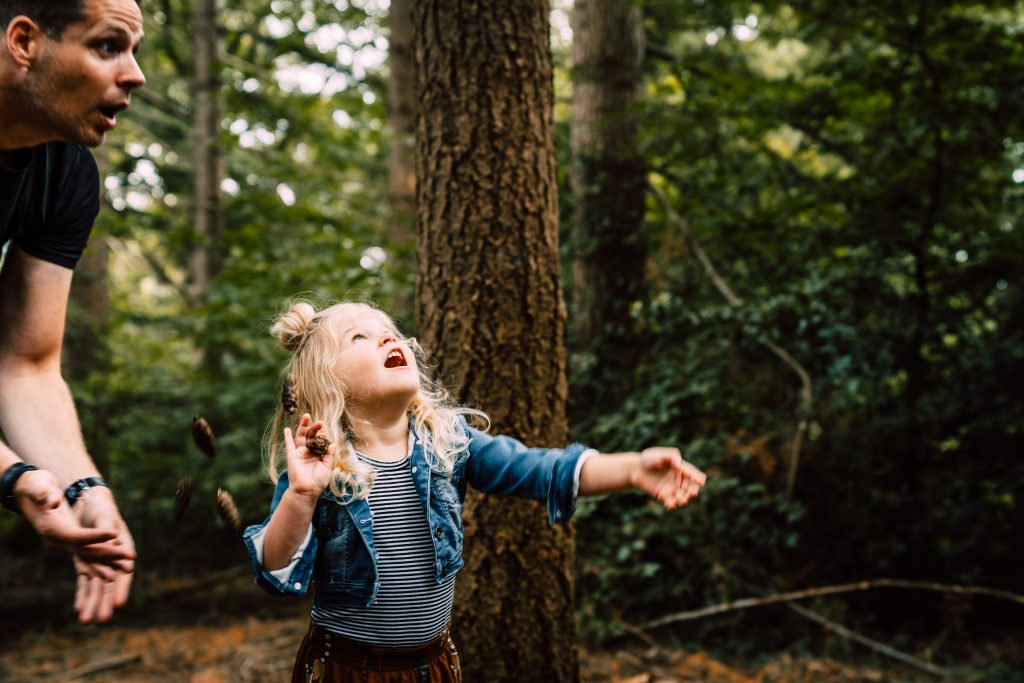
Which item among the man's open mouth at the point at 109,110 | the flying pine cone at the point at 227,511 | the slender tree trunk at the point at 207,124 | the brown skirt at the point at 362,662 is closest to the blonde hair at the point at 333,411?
the flying pine cone at the point at 227,511

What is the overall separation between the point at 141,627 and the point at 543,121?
6128mm

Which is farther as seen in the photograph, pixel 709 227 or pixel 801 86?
pixel 709 227

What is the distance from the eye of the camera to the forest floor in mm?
4777

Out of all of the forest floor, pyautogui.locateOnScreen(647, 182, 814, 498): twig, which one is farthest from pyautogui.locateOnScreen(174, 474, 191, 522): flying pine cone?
pyautogui.locateOnScreen(647, 182, 814, 498): twig

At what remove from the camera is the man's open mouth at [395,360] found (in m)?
2.10

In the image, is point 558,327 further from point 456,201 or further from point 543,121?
point 543,121

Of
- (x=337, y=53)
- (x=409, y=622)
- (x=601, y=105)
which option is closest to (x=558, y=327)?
(x=409, y=622)

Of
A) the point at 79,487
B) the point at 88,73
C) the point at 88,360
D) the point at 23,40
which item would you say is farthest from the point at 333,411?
the point at 88,360

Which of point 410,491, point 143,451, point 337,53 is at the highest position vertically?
point 337,53

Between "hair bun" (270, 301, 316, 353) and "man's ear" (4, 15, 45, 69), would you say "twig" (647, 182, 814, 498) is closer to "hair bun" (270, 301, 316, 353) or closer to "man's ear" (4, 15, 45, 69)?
"hair bun" (270, 301, 316, 353)

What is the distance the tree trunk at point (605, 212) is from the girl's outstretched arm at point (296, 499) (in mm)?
4546

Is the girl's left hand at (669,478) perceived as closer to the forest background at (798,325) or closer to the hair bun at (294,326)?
the hair bun at (294,326)

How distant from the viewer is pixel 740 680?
472 cm

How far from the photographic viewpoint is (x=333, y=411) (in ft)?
6.75
